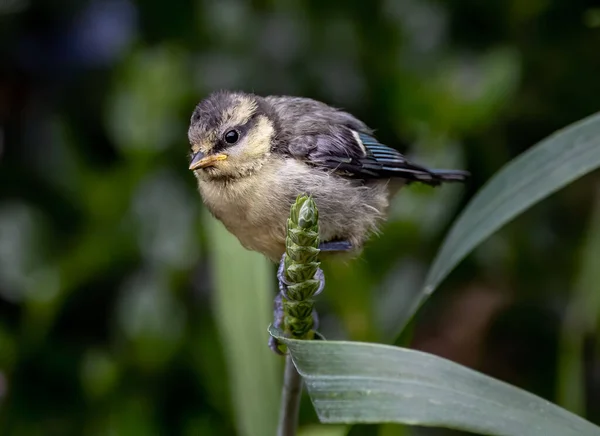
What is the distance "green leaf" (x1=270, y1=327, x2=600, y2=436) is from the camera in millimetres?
870

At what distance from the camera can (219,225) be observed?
5.46 ft

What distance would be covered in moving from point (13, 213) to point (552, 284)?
1496mm

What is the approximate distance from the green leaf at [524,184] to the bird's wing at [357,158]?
0.91 ft

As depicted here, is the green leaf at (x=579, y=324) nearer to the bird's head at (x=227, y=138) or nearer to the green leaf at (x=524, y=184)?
the green leaf at (x=524, y=184)

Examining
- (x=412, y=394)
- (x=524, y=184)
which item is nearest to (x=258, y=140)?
(x=524, y=184)

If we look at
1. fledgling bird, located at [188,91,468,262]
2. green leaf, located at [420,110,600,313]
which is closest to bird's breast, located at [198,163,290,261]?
fledgling bird, located at [188,91,468,262]

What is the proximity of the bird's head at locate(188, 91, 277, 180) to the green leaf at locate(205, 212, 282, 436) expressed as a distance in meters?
0.22

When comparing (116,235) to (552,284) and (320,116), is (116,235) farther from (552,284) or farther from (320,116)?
(552,284)

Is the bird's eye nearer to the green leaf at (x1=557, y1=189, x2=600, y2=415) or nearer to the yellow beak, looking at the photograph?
the yellow beak

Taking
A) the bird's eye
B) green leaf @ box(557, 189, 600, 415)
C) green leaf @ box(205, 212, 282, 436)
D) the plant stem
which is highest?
the bird's eye

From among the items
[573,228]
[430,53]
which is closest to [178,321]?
[430,53]

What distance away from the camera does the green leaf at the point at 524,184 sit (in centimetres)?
111

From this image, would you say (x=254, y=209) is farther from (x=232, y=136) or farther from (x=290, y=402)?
(x=290, y=402)

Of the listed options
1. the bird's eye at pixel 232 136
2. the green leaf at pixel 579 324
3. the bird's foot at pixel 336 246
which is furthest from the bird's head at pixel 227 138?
the green leaf at pixel 579 324
